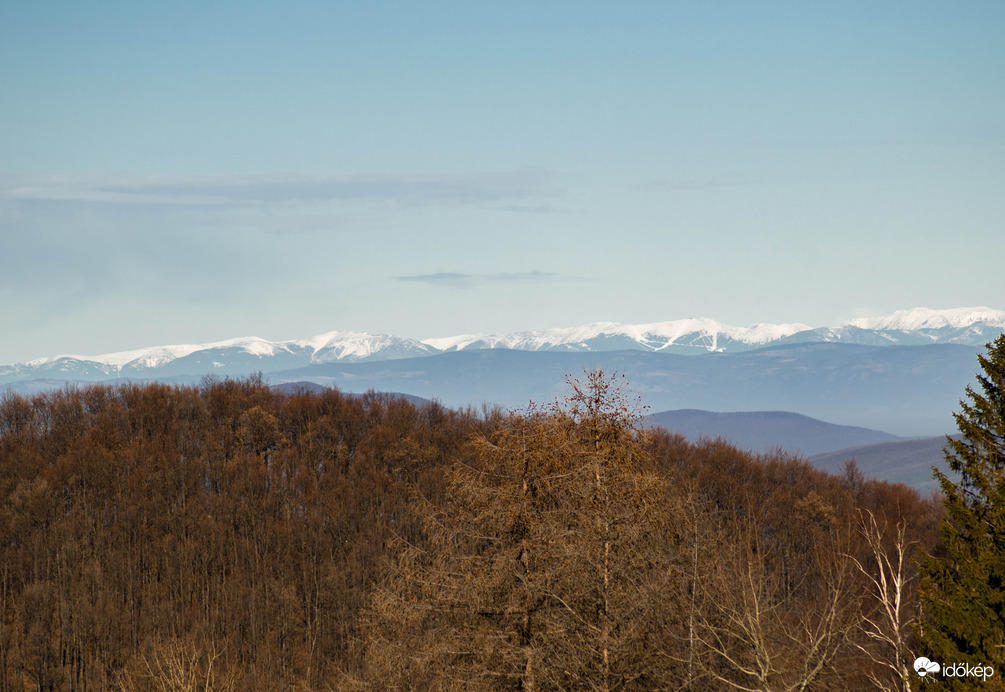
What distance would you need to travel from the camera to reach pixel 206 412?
155 meters

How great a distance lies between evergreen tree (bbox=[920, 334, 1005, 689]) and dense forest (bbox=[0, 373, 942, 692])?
2.06 metres

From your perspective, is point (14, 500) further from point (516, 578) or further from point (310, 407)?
point (516, 578)

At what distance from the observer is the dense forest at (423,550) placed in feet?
86.4

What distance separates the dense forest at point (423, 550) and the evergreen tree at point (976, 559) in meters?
2.06

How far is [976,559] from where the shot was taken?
30422 mm

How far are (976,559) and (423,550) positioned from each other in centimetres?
1918

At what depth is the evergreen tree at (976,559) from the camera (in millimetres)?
28094

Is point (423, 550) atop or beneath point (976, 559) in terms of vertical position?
atop

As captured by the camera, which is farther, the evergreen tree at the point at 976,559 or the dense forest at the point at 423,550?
the evergreen tree at the point at 976,559

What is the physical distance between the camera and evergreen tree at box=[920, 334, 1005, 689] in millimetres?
28094

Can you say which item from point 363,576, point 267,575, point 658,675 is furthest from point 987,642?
point 267,575

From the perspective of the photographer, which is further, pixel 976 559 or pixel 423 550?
pixel 976 559

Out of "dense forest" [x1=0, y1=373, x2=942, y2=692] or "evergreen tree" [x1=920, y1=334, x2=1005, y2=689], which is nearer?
"dense forest" [x1=0, y1=373, x2=942, y2=692]

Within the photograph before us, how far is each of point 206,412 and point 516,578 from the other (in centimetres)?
13920
